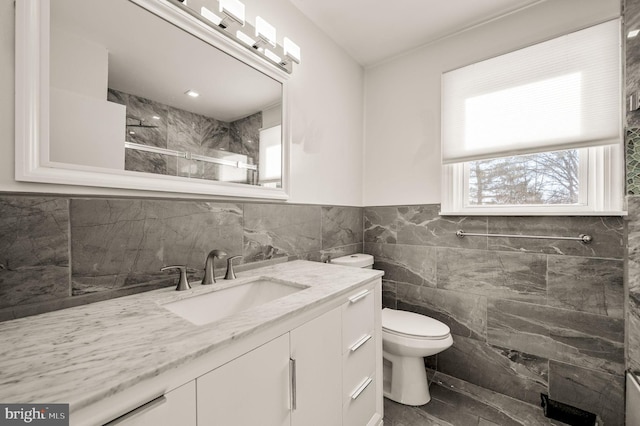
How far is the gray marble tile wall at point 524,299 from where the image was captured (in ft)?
4.84

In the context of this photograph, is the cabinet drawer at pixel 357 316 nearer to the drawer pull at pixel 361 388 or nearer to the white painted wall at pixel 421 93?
the drawer pull at pixel 361 388

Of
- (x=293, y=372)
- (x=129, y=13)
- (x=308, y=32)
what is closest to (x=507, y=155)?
(x=308, y=32)

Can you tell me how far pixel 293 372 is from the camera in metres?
0.87

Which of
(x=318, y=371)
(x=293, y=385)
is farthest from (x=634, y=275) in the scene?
(x=293, y=385)

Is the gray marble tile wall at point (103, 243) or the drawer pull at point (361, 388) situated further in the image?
the drawer pull at point (361, 388)

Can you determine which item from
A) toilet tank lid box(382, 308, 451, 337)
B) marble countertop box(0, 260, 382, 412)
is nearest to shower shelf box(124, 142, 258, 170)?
marble countertop box(0, 260, 382, 412)

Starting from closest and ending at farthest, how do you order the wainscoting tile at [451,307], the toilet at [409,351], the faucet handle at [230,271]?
1. the faucet handle at [230,271]
2. the toilet at [409,351]
3. the wainscoting tile at [451,307]

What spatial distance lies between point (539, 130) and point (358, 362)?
1.83 m

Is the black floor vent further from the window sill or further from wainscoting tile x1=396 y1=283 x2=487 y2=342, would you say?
the window sill

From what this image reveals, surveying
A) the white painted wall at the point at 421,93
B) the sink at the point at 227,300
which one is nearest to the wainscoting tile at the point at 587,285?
the white painted wall at the point at 421,93

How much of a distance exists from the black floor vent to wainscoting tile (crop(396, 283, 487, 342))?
450 millimetres

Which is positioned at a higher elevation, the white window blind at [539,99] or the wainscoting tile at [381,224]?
the white window blind at [539,99]

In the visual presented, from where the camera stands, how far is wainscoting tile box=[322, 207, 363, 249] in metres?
2.01

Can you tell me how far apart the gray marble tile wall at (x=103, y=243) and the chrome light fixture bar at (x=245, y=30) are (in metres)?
0.87
